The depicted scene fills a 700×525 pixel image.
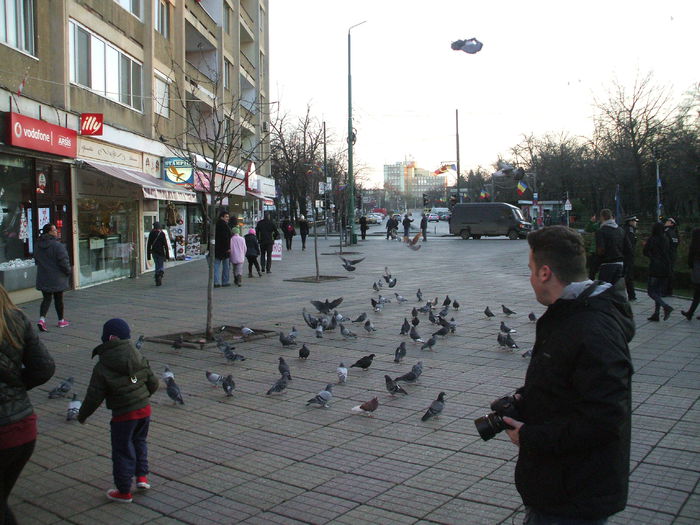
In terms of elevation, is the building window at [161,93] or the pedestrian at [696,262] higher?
the building window at [161,93]

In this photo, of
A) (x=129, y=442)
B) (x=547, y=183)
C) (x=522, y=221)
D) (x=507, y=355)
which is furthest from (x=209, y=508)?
(x=547, y=183)

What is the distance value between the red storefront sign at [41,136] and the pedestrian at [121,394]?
403 inches

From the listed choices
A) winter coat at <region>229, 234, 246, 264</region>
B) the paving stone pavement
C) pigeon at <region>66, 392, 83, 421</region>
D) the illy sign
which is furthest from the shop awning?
pigeon at <region>66, 392, 83, 421</region>

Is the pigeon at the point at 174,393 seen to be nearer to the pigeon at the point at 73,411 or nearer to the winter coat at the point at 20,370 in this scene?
the pigeon at the point at 73,411

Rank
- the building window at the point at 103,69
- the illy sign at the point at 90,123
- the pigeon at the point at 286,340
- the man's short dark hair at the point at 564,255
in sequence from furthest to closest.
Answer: the building window at the point at 103,69, the illy sign at the point at 90,123, the pigeon at the point at 286,340, the man's short dark hair at the point at 564,255

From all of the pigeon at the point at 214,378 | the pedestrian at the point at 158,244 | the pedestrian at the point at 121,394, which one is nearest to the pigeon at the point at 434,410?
the pigeon at the point at 214,378

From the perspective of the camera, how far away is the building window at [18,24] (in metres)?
Answer: 13.6

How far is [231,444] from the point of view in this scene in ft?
18.3

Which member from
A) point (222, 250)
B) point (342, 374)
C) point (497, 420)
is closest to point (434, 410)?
point (342, 374)

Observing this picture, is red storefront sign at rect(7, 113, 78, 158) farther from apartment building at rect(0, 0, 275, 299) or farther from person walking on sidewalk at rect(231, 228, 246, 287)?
person walking on sidewalk at rect(231, 228, 246, 287)

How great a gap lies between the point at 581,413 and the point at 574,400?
8 centimetres

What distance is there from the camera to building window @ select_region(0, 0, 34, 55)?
13617 millimetres

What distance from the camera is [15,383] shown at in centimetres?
342

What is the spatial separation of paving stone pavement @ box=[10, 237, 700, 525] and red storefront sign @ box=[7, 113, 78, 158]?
14.2ft
